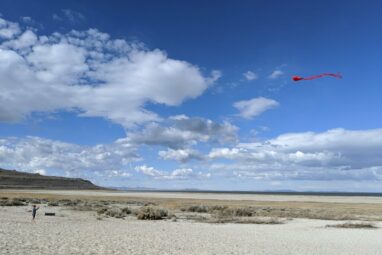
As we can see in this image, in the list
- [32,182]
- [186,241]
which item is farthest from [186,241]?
[32,182]

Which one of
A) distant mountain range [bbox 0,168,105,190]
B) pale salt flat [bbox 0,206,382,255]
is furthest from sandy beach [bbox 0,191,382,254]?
distant mountain range [bbox 0,168,105,190]

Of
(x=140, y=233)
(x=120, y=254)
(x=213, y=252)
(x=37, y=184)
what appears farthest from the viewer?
(x=37, y=184)

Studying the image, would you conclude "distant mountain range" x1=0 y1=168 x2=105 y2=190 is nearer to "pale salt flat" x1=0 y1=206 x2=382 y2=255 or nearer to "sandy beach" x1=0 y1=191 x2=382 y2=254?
"sandy beach" x1=0 y1=191 x2=382 y2=254

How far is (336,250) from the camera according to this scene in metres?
21.0

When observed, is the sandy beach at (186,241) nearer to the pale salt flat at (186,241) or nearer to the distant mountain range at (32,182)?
the pale salt flat at (186,241)

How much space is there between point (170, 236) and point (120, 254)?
25.2ft

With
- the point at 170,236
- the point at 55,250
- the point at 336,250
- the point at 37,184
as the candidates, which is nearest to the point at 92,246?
the point at 55,250

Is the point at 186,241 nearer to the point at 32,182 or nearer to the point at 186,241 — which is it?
the point at 186,241

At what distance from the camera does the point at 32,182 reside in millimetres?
174125

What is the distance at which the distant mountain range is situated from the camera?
538ft

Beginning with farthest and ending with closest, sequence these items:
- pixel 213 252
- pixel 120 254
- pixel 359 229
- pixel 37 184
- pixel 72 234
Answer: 1. pixel 37 184
2. pixel 359 229
3. pixel 72 234
4. pixel 213 252
5. pixel 120 254

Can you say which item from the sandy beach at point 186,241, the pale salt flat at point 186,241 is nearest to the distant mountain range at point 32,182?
the sandy beach at point 186,241

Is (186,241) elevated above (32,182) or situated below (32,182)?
below

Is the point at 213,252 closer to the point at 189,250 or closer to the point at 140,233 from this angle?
the point at 189,250
